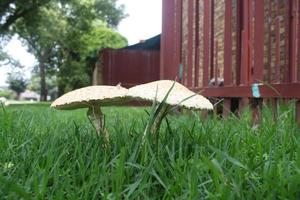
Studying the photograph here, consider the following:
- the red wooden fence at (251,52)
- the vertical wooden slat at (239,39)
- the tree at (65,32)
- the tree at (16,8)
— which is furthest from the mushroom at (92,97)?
the tree at (65,32)

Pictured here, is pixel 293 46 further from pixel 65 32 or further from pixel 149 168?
pixel 65 32

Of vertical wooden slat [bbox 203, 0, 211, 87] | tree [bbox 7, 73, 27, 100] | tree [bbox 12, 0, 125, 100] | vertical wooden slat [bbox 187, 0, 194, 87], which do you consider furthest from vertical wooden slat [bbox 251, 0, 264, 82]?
tree [bbox 7, 73, 27, 100]

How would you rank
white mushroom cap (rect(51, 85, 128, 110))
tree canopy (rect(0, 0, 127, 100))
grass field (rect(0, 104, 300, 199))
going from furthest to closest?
tree canopy (rect(0, 0, 127, 100)) < white mushroom cap (rect(51, 85, 128, 110)) < grass field (rect(0, 104, 300, 199))

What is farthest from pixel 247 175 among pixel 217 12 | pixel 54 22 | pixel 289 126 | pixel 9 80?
pixel 9 80

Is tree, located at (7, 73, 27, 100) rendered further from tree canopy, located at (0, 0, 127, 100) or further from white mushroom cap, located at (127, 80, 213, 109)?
white mushroom cap, located at (127, 80, 213, 109)

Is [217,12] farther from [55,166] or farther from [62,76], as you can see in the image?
[62,76]

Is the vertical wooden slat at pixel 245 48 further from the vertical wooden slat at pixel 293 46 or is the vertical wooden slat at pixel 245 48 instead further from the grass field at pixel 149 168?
the grass field at pixel 149 168

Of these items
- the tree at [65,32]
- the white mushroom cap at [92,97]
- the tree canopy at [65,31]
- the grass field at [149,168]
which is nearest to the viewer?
the grass field at [149,168]
